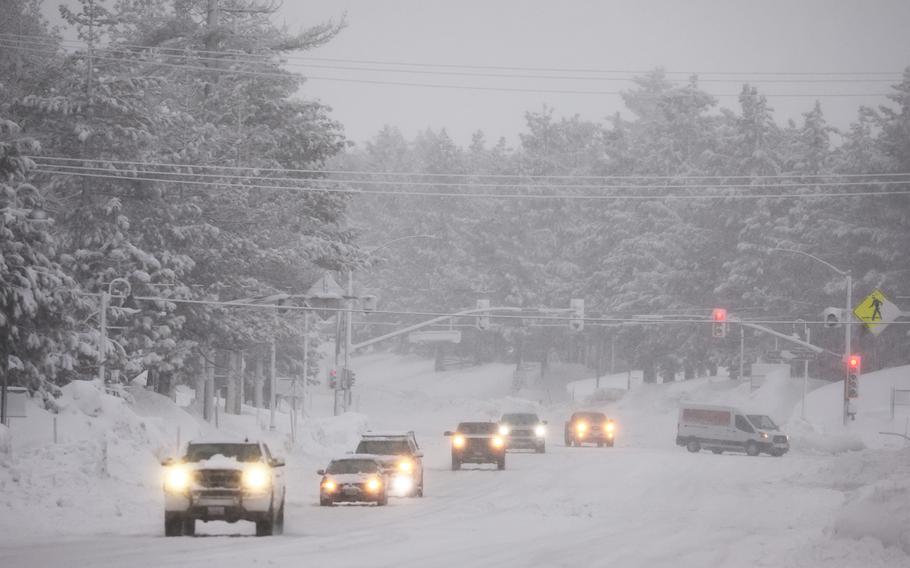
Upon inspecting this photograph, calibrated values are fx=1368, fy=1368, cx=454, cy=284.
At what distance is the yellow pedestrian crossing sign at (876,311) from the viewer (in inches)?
2489

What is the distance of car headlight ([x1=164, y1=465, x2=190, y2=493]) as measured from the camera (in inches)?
894

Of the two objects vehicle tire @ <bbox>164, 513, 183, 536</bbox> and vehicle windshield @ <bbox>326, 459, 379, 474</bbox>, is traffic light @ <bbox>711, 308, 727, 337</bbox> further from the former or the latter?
vehicle tire @ <bbox>164, 513, 183, 536</bbox>

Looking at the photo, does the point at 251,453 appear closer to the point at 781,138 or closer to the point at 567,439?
the point at 567,439

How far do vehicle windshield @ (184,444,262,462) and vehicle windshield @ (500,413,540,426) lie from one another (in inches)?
1335

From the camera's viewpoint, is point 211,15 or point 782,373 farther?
point 782,373

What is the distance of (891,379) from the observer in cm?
7538

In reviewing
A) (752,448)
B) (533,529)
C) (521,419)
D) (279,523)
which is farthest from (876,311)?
(279,523)

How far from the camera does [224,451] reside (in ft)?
79.2

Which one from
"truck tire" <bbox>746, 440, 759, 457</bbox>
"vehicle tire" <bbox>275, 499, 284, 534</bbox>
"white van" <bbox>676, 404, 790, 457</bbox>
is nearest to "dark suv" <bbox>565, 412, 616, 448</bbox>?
"white van" <bbox>676, 404, 790, 457</bbox>

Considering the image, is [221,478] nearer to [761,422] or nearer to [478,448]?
[478,448]

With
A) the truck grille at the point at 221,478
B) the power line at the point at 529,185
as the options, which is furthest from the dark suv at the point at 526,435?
the truck grille at the point at 221,478

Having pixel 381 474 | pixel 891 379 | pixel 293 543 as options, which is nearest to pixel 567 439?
pixel 891 379

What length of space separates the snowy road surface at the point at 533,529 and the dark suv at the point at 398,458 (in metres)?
0.81

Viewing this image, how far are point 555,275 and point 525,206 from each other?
7629 millimetres
